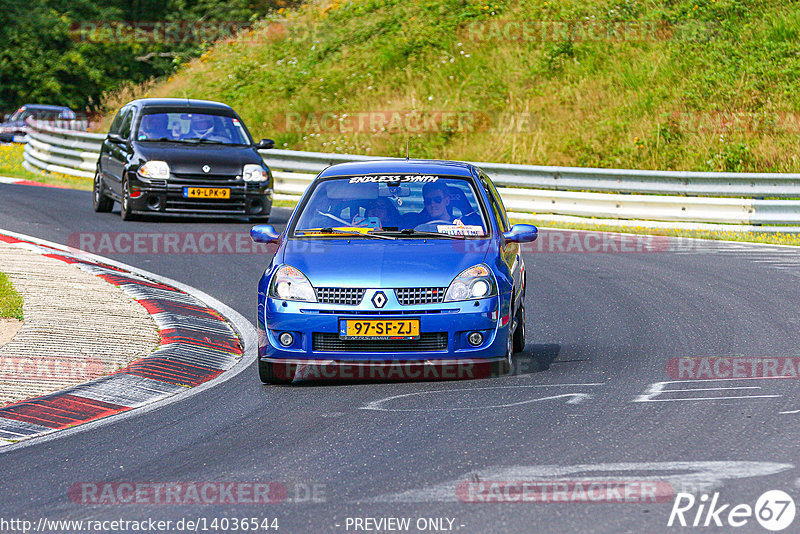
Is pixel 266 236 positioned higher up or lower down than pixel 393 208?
lower down

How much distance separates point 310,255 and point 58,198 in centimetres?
1381

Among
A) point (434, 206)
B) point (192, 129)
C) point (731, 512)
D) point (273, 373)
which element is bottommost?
point (273, 373)

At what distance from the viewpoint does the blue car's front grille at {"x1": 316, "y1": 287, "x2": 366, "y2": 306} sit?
324 inches

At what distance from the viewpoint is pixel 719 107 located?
25.2m

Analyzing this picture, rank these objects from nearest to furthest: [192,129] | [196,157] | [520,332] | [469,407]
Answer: [469,407] < [520,332] < [196,157] < [192,129]

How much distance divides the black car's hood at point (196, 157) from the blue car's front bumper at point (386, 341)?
9.80 meters

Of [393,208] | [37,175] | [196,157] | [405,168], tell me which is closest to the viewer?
[393,208]

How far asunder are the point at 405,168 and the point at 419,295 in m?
1.83

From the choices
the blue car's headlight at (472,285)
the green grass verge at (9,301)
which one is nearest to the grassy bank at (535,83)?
the green grass verge at (9,301)

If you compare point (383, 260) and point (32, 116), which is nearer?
point (383, 260)

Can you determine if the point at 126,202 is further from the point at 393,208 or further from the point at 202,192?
the point at 393,208

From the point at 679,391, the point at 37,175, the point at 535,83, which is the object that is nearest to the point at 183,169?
the point at 37,175

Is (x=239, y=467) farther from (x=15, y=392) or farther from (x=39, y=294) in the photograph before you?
(x=39, y=294)

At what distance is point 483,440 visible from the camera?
671cm
